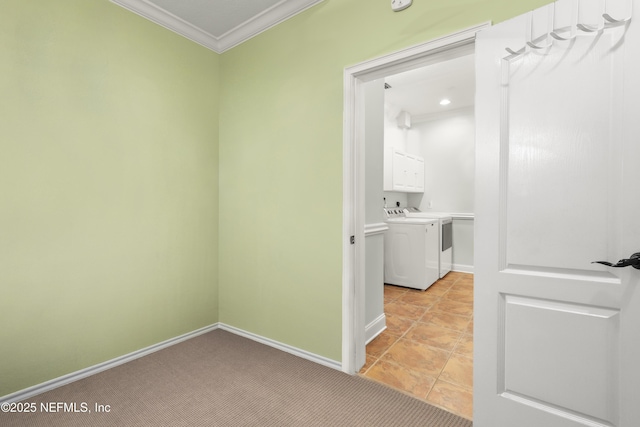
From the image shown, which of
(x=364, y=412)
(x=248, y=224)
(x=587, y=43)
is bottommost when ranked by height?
(x=364, y=412)

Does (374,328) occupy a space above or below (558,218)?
below

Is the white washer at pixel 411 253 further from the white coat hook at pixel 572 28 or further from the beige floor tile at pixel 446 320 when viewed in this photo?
the white coat hook at pixel 572 28

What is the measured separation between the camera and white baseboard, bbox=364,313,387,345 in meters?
2.67

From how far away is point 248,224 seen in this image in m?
2.78

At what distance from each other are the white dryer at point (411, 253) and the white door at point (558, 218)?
104 inches

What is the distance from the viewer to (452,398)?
1906 mm

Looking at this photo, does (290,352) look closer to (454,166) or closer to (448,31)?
(448,31)

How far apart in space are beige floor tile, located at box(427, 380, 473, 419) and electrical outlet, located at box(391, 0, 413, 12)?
8.02ft

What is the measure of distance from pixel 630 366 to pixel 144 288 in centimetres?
293

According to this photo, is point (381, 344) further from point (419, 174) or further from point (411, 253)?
point (419, 174)

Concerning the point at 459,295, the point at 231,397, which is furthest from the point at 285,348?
the point at 459,295

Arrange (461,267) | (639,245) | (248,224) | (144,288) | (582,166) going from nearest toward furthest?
(639,245), (582,166), (144,288), (248,224), (461,267)

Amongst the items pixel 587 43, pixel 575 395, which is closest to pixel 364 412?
A: pixel 575 395

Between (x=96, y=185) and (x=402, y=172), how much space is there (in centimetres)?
401
